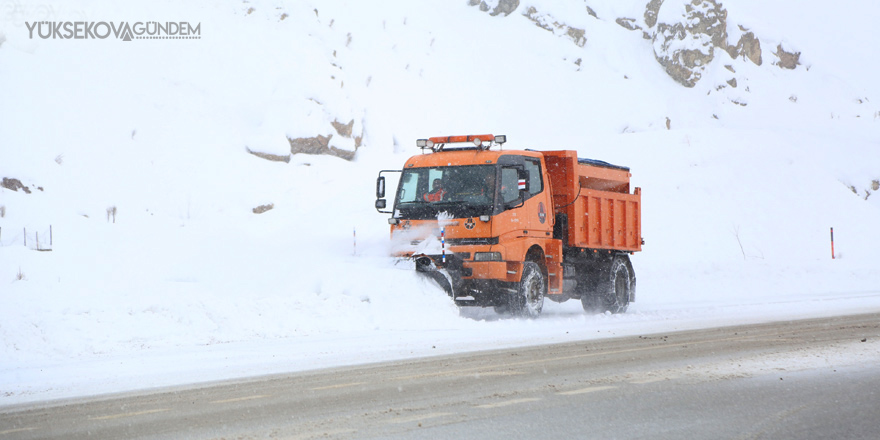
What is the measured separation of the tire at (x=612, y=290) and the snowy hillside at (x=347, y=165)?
506 mm

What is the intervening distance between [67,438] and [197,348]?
18.6ft

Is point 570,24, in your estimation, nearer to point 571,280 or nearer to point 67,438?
point 571,280

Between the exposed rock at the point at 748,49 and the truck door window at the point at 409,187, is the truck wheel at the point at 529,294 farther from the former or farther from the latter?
the exposed rock at the point at 748,49

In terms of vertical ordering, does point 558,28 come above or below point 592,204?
above

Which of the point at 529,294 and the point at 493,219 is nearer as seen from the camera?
the point at 493,219

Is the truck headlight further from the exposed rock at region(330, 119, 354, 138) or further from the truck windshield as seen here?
the exposed rock at region(330, 119, 354, 138)

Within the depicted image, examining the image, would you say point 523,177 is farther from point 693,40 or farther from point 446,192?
point 693,40

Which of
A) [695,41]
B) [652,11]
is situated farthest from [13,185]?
[652,11]

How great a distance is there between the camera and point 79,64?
3950 centimetres

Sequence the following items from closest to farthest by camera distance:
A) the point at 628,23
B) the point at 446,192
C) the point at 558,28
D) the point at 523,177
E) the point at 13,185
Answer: the point at 523,177, the point at 446,192, the point at 13,185, the point at 558,28, the point at 628,23

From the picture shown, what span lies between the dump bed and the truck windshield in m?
2.12

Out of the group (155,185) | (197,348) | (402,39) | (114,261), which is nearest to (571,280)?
(197,348)

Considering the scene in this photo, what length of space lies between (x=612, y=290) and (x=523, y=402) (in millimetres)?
11506

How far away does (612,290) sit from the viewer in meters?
18.6
